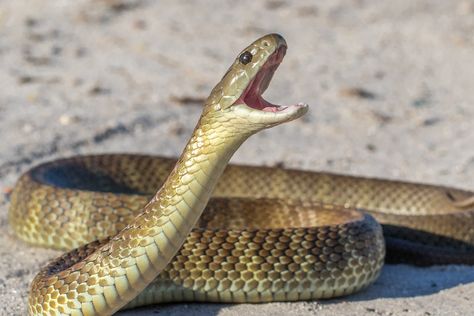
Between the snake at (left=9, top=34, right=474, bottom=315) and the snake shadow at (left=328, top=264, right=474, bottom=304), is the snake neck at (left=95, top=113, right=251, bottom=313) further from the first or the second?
the snake shadow at (left=328, top=264, right=474, bottom=304)

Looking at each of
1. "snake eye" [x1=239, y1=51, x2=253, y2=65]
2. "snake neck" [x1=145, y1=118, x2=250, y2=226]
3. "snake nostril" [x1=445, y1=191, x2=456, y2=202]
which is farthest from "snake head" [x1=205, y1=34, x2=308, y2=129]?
"snake nostril" [x1=445, y1=191, x2=456, y2=202]

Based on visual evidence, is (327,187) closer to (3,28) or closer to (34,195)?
(34,195)

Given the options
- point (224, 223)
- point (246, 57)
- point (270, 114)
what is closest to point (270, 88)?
point (224, 223)

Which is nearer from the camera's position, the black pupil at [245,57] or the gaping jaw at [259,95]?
the gaping jaw at [259,95]

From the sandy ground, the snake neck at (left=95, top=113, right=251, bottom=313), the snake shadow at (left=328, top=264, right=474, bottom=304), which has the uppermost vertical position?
the snake neck at (left=95, top=113, right=251, bottom=313)

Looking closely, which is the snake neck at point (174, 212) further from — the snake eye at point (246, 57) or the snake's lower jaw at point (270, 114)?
the snake eye at point (246, 57)

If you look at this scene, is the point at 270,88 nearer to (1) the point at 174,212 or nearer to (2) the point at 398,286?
(2) the point at 398,286

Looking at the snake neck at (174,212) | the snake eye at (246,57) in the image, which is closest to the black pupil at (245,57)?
Result: the snake eye at (246,57)
